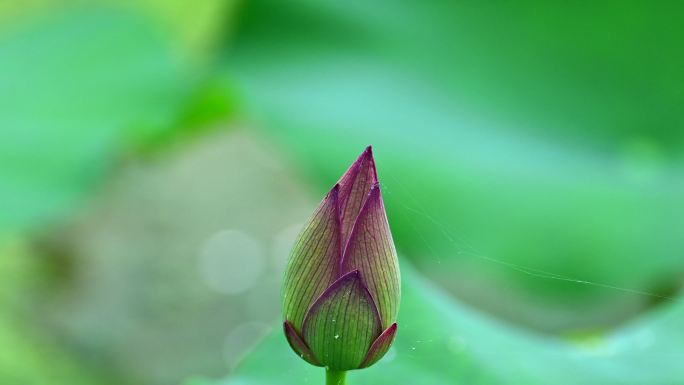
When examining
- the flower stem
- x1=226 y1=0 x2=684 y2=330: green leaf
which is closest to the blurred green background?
x1=226 y1=0 x2=684 y2=330: green leaf

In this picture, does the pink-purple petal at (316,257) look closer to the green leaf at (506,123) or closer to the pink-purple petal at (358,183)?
the pink-purple petal at (358,183)

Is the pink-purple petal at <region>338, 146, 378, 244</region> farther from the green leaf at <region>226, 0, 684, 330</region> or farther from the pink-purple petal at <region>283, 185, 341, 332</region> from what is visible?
the green leaf at <region>226, 0, 684, 330</region>

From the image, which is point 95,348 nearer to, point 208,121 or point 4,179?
point 208,121

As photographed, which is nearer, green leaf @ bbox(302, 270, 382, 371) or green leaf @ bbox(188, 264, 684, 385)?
green leaf @ bbox(302, 270, 382, 371)

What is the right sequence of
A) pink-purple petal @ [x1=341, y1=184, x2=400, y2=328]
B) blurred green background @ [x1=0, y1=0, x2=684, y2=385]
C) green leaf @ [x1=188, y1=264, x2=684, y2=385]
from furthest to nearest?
blurred green background @ [x1=0, y1=0, x2=684, y2=385]
green leaf @ [x1=188, y1=264, x2=684, y2=385]
pink-purple petal @ [x1=341, y1=184, x2=400, y2=328]

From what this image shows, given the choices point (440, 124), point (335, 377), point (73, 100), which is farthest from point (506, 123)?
point (335, 377)
